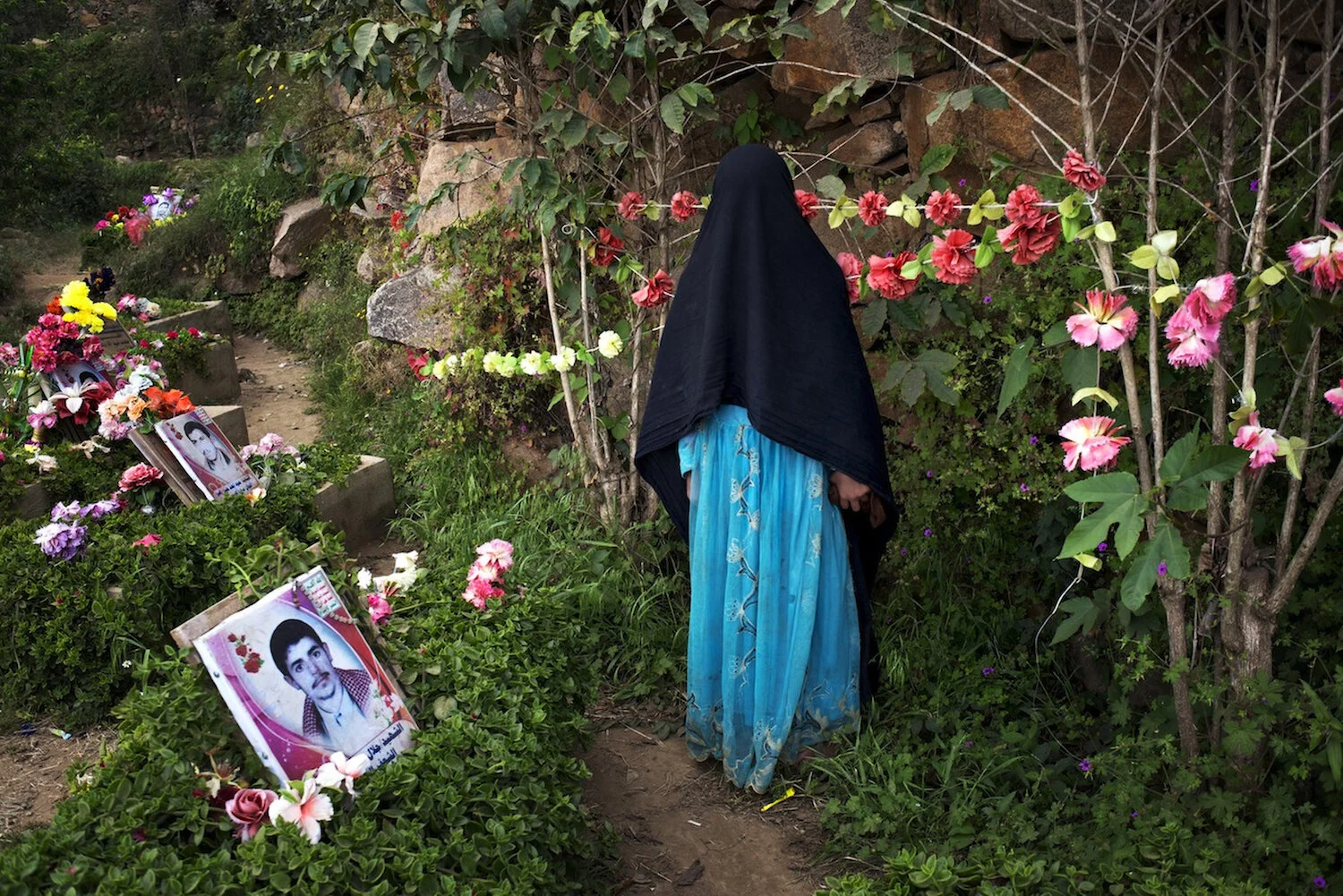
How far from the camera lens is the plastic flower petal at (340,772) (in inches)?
88.9

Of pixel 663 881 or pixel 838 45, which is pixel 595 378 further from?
pixel 663 881

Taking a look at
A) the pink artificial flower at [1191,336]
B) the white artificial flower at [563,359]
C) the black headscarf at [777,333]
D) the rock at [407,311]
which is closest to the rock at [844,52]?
the black headscarf at [777,333]

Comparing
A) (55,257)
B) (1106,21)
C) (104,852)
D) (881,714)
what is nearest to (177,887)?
(104,852)

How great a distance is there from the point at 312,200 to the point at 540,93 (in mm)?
6267

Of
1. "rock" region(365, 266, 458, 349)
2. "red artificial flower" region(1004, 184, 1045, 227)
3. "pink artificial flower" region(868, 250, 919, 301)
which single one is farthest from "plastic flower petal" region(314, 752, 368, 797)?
"rock" region(365, 266, 458, 349)

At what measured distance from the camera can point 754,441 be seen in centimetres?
310

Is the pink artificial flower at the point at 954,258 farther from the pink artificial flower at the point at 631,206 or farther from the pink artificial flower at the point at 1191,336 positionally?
the pink artificial flower at the point at 631,206

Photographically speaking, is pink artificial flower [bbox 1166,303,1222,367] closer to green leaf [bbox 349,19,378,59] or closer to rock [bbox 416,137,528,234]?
green leaf [bbox 349,19,378,59]

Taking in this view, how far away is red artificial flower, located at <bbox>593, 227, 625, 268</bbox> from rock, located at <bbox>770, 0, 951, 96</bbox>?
0.92 metres

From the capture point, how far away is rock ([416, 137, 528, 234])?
531 centimetres

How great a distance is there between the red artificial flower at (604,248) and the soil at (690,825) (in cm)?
183

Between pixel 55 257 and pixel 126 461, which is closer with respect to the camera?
pixel 126 461

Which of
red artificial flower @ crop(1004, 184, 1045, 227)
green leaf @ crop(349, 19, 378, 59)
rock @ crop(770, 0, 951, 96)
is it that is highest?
green leaf @ crop(349, 19, 378, 59)

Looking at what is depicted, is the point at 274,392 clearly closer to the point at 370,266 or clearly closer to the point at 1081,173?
the point at 370,266
